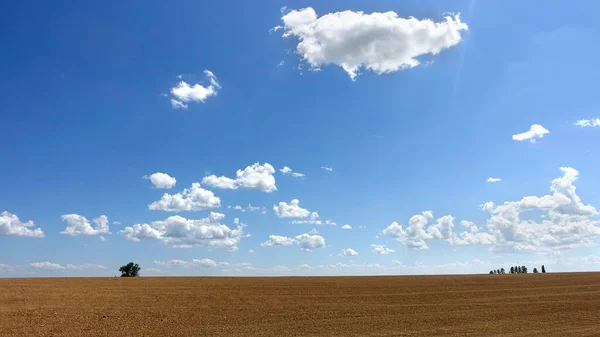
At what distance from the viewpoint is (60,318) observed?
27.6m

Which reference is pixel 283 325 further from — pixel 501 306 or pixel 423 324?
pixel 501 306

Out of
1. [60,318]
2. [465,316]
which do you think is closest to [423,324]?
[465,316]

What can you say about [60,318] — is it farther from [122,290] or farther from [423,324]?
[423,324]

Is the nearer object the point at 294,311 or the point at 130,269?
the point at 294,311

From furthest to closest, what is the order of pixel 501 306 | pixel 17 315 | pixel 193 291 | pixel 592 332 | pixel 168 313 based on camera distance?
pixel 193 291
pixel 501 306
pixel 168 313
pixel 17 315
pixel 592 332

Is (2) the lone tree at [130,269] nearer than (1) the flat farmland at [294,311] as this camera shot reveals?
No

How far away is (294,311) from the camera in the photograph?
3198 cm

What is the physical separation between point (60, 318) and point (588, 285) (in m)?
52.7

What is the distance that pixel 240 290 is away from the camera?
45.2 metres

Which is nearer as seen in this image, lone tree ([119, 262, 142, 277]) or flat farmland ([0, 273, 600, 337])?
flat farmland ([0, 273, 600, 337])

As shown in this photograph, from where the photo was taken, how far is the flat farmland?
81.4 feet

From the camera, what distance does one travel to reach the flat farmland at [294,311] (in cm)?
2481

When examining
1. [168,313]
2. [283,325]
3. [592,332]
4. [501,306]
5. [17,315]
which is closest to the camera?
[592,332]

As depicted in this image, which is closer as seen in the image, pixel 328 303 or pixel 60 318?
pixel 60 318
